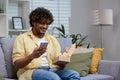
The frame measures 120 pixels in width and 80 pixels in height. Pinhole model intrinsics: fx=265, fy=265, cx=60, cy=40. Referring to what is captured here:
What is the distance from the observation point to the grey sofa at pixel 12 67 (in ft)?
8.66

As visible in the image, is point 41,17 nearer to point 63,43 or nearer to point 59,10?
point 63,43

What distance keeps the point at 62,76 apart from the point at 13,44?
61 centimetres

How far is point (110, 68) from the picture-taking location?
120 inches

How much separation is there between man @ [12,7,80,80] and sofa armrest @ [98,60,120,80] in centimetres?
67

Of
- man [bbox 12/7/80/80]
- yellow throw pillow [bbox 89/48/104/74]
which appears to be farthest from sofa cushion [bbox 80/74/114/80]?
man [bbox 12/7/80/80]

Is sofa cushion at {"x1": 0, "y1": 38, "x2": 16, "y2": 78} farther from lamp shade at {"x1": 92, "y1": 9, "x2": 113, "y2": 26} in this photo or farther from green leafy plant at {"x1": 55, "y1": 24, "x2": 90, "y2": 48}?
lamp shade at {"x1": 92, "y1": 9, "x2": 113, "y2": 26}

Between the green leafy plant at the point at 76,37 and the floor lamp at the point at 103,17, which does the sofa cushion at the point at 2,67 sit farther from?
the floor lamp at the point at 103,17

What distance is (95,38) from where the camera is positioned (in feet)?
15.8

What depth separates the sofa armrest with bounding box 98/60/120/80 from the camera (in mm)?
3010

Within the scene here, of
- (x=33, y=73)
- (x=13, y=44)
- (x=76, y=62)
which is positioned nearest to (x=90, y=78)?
(x=76, y=62)

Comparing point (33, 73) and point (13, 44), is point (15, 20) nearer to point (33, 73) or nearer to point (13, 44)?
point (13, 44)

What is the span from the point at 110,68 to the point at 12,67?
113 centimetres

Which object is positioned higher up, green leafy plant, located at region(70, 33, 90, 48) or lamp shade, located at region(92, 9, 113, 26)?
lamp shade, located at region(92, 9, 113, 26)

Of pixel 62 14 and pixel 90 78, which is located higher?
pixel 62 14
